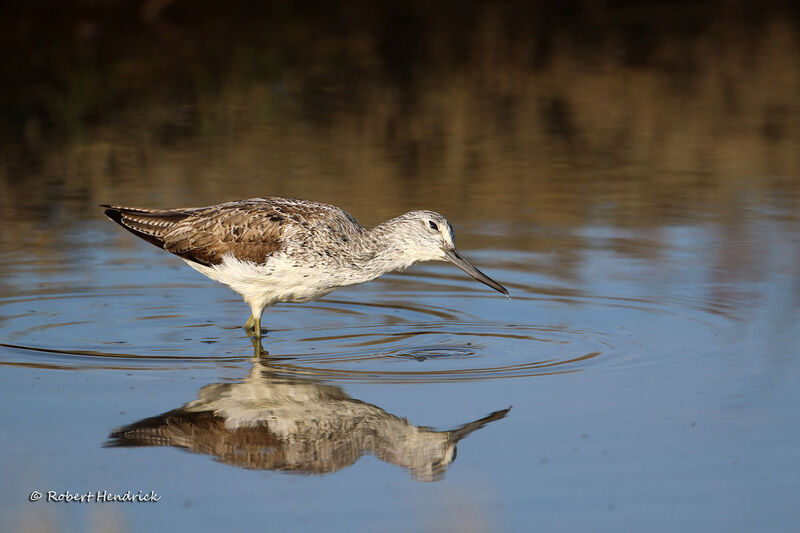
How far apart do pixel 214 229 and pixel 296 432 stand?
2955 millimetres

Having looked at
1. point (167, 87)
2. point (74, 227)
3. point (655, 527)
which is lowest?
point (655, 527)

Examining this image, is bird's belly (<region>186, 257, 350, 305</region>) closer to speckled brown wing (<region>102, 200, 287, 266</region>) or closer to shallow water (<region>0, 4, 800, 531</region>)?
speckled brown wing (<region>102, 200, 287, 266</region>)

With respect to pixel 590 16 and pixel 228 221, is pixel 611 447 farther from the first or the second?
pixel 590 16

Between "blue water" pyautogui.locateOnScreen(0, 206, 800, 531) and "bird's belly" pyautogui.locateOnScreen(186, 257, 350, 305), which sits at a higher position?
"bird's belly" pyautogui.locateOnScreen(186, 257, 350, 305)

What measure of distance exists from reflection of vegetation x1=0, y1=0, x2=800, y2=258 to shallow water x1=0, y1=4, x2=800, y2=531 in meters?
0.09

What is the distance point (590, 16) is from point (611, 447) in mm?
21118

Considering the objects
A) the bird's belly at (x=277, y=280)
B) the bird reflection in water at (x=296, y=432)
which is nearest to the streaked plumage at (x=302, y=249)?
the bird's belly at (x=277, y=280)

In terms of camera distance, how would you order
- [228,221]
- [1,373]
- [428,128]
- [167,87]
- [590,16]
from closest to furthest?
[1,373] < [228,221] < [428,128] < [167,87] < [590,16]

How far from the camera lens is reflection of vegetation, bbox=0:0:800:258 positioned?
46.2 feet

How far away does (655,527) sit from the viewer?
564 cm

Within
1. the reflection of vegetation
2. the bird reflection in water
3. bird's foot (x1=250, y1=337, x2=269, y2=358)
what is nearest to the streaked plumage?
bird's foot (x1=250, y1=337, x2=269, y2=358)

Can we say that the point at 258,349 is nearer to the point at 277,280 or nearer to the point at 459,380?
the point at 277,280

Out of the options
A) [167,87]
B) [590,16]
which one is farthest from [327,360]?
[590,16]

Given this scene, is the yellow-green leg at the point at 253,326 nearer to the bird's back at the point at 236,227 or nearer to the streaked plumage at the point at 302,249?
the streaked plumage at the point at 302,249
